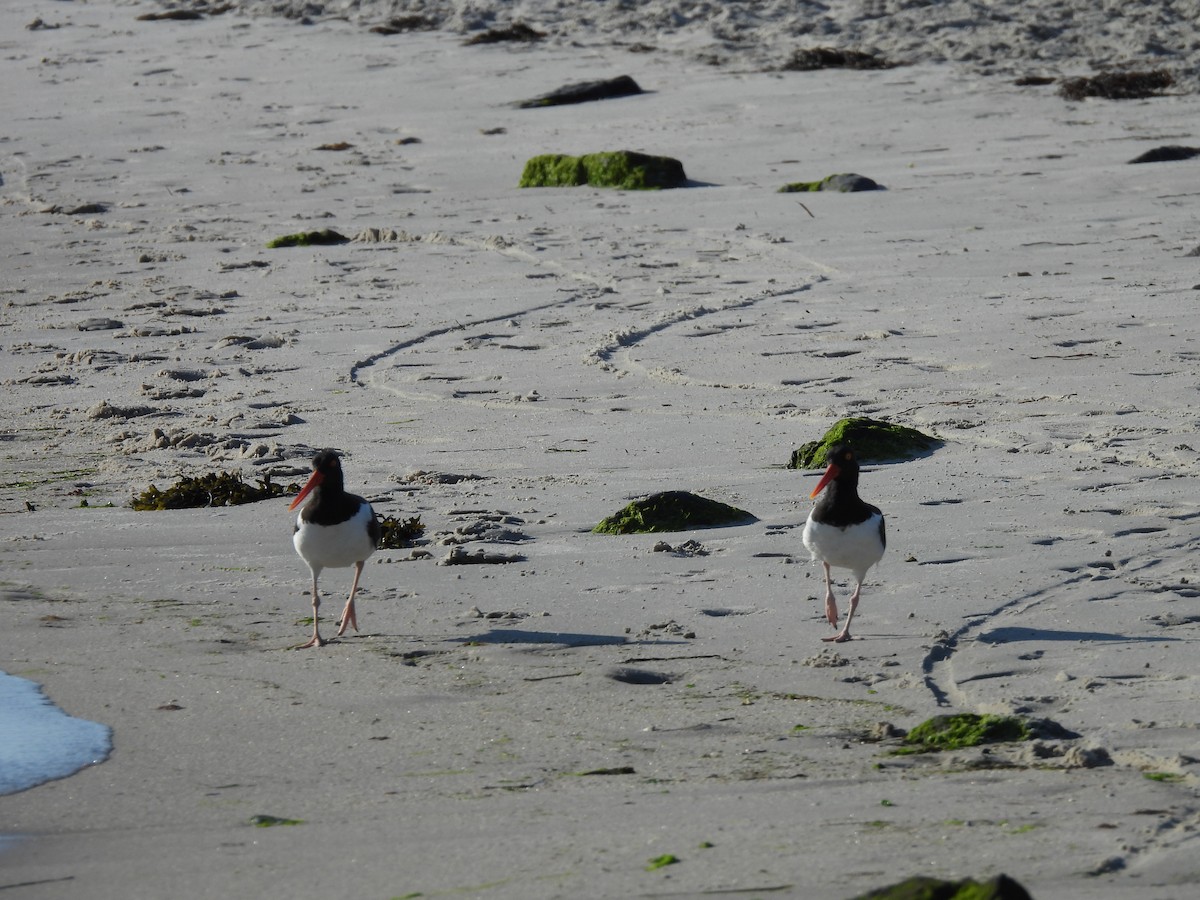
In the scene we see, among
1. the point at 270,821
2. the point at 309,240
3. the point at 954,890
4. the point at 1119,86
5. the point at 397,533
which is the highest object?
the point at 954,890

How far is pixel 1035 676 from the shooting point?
486 cm

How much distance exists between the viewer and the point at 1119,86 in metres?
17.3

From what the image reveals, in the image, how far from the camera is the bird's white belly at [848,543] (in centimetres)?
542

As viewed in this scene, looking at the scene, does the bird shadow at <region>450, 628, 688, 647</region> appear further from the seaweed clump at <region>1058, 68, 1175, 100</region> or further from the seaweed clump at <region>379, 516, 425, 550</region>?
the seaweed clump at <region>1058, 68, 1175, 100</region>

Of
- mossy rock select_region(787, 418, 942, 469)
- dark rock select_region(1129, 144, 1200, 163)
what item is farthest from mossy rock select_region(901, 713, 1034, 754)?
dark rock select_region(1129, 144, 1200, 163)

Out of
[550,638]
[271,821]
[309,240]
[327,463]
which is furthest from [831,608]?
[309,240]

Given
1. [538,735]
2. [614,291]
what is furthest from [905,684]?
[614,291]

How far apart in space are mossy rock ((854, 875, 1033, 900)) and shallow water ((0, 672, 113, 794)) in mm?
2418

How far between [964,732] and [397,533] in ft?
9.87

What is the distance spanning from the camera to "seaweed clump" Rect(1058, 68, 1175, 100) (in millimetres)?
17203

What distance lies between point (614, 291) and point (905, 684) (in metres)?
7.05

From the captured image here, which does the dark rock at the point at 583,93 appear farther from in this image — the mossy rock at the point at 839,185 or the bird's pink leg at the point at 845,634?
the bird's pink leg at the point at 845,634

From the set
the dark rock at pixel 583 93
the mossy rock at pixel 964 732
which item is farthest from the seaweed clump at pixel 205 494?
the dark rock at pixel 583 93

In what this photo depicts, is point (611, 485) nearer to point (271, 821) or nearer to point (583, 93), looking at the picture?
point (271, 821)
